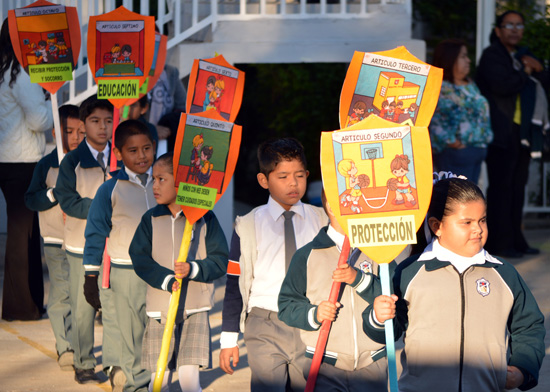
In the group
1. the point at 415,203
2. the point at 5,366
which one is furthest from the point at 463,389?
the point at 5,366

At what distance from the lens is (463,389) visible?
374cm

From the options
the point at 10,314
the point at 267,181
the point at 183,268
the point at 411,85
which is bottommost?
the point at 10,314

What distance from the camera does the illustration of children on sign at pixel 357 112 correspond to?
4.50 meters

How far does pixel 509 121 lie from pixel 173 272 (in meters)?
5.31

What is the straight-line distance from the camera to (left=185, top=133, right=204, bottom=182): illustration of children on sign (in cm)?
524

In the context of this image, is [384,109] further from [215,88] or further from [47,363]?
[47,363]

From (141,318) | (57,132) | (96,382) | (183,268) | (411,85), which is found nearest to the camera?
(411,85)

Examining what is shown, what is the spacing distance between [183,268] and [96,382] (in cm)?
147

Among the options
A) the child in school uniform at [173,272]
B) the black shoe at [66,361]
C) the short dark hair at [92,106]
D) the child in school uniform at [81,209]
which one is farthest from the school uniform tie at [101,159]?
the black shoe at [66,361]

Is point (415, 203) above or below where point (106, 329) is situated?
above

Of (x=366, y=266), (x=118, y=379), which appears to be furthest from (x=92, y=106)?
(x=366, y=266)

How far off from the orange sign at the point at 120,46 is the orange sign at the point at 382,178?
9.56ft

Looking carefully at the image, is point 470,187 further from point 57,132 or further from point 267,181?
point 57,132

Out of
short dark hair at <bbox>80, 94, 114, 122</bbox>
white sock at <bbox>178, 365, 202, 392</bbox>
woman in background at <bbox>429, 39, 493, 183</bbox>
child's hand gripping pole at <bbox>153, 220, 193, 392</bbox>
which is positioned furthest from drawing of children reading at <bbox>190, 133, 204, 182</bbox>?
woman in background at <bbox>429, 39, 493, 183</bbox>
